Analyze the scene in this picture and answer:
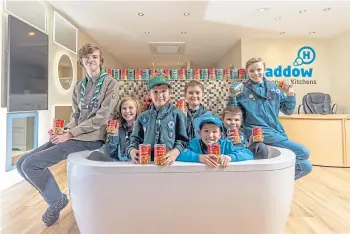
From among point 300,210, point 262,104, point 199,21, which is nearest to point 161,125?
point 262,104

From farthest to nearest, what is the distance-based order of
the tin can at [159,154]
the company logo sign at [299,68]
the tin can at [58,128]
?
1. the company logo sign at [299,68]
2. the tin can at [58,128]
3. the tin can at [159,154]

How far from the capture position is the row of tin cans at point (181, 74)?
2584 millimetres

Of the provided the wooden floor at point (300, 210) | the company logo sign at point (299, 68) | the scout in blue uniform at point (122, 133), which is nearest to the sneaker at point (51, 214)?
the wooden floor at point (300, 210)

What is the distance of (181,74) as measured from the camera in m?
2.62

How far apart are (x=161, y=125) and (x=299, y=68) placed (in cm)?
567

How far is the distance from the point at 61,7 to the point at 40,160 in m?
3.28

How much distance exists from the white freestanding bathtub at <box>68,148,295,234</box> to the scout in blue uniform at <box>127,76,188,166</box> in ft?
0.74

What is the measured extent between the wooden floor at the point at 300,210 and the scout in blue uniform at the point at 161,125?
2.82 ft

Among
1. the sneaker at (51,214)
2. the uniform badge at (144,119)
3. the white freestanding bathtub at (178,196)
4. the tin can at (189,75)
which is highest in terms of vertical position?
the tin can at (189,75)

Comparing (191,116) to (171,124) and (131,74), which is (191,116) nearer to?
(171,124)

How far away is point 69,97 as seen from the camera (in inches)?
180

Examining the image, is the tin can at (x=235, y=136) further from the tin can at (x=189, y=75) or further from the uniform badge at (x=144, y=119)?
the tin can at (x=189, y=75)

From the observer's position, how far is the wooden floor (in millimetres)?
1815

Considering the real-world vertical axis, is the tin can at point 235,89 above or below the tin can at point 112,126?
above
